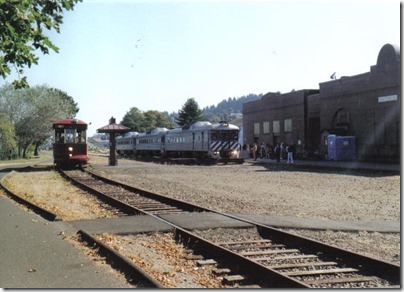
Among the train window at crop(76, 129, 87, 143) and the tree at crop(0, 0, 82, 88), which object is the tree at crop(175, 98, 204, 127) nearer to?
the train window at crop(76, 129, 87, 143)

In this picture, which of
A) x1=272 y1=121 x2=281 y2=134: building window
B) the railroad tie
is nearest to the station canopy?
x1=272 y1=121 x2=281 y2=134: building window

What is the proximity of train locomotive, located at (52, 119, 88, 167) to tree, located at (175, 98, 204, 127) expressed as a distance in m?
63.6

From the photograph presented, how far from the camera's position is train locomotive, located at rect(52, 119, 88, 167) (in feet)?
94.2

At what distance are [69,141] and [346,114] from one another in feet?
82.9

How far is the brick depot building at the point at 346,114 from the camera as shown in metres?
35.9

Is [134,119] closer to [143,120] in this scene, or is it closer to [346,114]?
[143,120]

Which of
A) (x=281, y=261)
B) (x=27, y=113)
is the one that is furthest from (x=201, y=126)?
(x=27, y=113)

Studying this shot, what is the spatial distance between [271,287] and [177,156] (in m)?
40.9

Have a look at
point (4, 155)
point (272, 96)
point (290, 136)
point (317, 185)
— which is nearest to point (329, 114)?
point (290, 136)

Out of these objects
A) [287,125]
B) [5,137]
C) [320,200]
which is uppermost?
[287,125]

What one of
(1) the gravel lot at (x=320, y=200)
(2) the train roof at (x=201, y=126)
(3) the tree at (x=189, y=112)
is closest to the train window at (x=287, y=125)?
(2) the train roof at (x=201, y=126)

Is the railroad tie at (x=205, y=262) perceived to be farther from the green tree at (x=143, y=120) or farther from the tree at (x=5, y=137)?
the green tree at (x=143, y=120)

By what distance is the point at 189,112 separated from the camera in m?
93.2

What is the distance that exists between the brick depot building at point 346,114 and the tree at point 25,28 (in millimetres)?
28728
